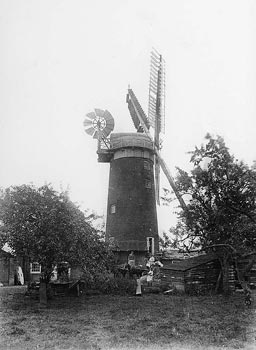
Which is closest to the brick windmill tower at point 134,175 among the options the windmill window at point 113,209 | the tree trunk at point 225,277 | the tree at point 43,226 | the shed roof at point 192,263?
the windmill window at point 113,209

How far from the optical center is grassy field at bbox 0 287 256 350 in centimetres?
1062

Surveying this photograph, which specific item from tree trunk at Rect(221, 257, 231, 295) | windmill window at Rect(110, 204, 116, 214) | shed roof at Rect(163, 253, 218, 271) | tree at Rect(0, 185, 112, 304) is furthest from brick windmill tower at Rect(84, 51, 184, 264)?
tree at Rect(0, 185, 112, 304)

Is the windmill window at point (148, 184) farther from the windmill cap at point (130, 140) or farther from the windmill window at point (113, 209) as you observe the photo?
the windmill window at point (113, 209)

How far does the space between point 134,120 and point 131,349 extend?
2928 cm

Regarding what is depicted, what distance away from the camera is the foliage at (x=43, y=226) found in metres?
16.0

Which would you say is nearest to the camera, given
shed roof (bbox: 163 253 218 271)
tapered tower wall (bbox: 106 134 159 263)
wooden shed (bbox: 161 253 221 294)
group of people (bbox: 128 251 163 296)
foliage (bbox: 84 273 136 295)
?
foliage (bbox: 84 273 136 295)

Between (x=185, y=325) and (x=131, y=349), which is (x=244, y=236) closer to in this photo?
(x=185, y=325)

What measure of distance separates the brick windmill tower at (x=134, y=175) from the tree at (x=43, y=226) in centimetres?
1245

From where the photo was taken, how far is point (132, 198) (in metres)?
31.8

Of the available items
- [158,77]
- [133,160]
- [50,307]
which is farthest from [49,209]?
[158,77]

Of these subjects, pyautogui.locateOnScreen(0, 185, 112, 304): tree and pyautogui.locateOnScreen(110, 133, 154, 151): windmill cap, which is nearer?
pyautogui.locateOnScreen(0, 185, 112, 304): tree

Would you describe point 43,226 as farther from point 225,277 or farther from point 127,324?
point 225,277

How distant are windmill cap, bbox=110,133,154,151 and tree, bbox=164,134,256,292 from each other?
1220cm

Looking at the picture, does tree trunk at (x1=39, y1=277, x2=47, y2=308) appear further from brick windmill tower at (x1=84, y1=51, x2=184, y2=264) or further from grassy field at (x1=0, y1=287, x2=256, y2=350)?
brick windmill tower at (x1=84, y1=51, x2=184, y2=264)
